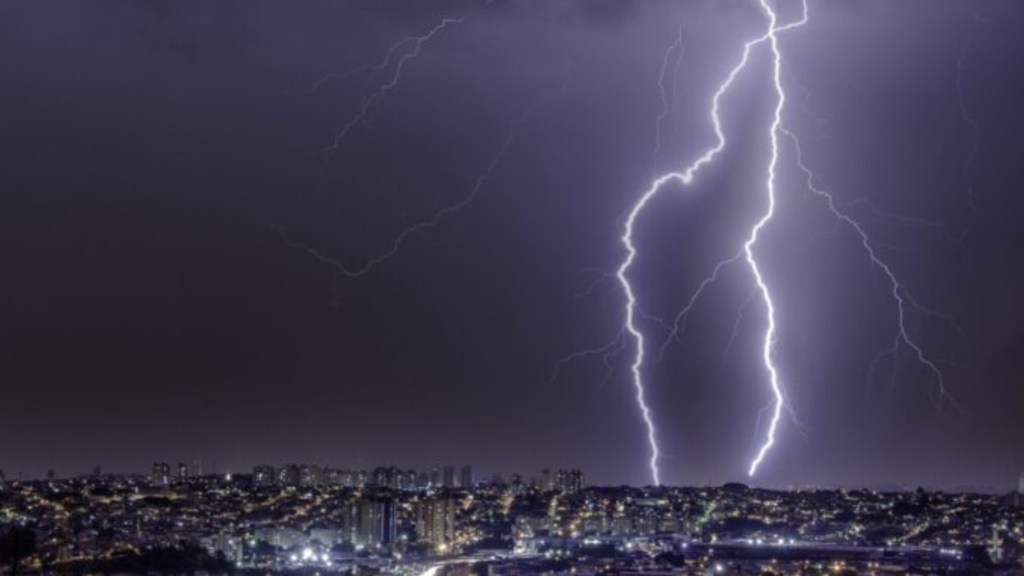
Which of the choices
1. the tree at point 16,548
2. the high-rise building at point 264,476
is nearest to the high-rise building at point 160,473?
the high-rise building at point 264,476

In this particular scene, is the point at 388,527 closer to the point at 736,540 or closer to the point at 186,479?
the point at 736,540

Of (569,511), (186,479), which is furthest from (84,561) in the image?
(186,479)

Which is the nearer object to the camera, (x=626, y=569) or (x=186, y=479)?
(x=626, y=569)

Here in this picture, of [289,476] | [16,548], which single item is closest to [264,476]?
[289,476]

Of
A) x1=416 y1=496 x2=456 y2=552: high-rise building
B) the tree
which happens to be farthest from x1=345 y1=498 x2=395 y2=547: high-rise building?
the tree

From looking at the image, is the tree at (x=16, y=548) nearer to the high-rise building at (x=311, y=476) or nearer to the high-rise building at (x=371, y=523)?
the high-rise building at (x=371, y=523)

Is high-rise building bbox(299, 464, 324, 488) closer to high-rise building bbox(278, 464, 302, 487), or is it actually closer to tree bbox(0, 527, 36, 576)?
high-rise building bbox(278, 464, 302, 487)
